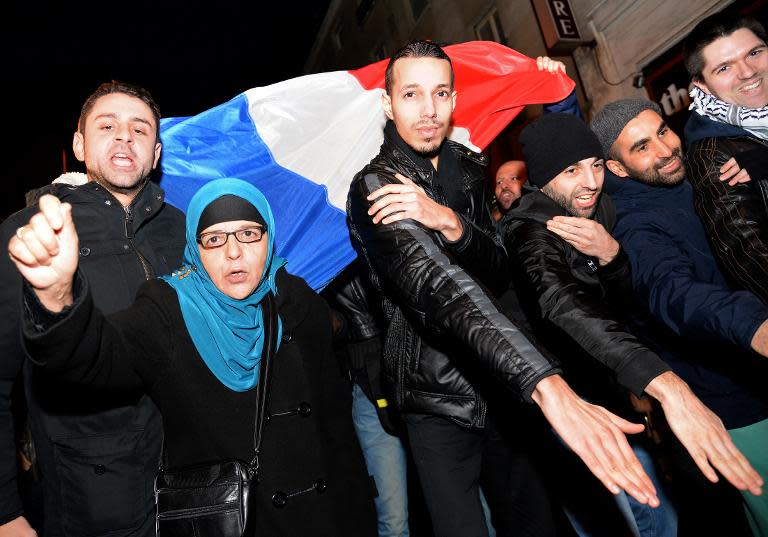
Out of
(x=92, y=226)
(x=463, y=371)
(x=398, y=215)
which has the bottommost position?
(x=463, y=371)

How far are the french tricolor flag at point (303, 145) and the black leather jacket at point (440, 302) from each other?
103cm

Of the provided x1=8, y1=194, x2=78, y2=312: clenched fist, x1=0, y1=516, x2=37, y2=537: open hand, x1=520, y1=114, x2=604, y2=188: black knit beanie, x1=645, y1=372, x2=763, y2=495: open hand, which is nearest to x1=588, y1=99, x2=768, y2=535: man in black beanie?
x1=520, y1=114, x2=604, y2=188: black knit beanie

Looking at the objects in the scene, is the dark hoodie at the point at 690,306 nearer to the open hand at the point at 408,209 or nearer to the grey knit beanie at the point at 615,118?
the grey knit beanie at the point at 615,118

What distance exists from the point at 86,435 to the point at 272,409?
0.70 m

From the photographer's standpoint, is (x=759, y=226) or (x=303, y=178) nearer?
(x=759, y=226)

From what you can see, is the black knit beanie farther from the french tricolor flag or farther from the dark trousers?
the dark trousers

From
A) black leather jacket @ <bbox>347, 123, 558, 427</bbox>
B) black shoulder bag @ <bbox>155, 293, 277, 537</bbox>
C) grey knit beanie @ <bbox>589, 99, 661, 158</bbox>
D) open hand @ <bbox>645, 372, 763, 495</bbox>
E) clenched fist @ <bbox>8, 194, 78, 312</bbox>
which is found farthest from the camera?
grey knit beanie @ <bbox>589, 99, 661, 158</bbox>

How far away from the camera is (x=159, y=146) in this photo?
2.52 meters

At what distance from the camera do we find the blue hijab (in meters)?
1.89

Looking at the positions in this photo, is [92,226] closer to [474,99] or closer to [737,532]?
[474,99]

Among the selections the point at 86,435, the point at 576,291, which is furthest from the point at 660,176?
the point at 86,435

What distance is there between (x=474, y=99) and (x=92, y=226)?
2781 mm

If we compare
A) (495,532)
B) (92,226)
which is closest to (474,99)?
(92,226)

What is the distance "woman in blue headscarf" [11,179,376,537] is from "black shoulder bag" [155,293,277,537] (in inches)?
2.7
